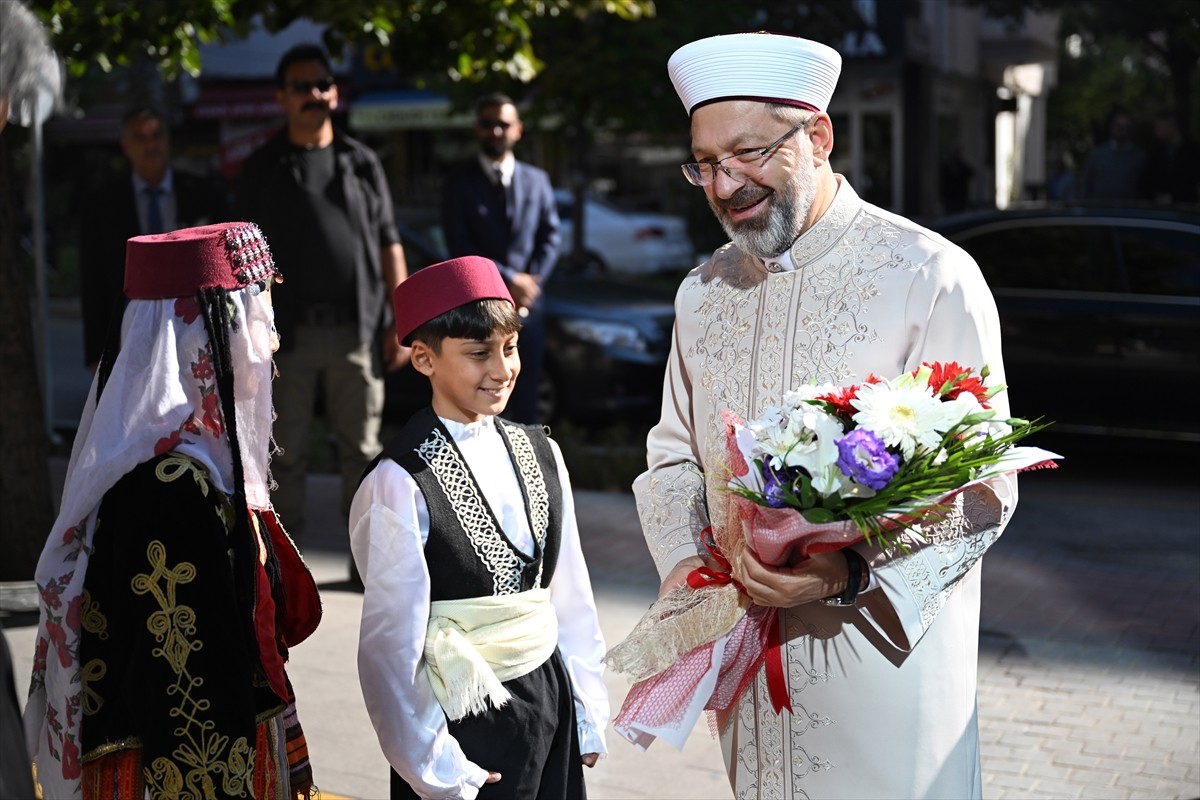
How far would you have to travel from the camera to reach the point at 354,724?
539 cm

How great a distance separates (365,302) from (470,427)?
3.62m

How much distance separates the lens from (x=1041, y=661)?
6.00 meters

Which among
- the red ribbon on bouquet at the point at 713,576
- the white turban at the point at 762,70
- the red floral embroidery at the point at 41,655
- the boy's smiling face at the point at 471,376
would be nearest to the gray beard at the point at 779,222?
the white turban at the point at 762,70

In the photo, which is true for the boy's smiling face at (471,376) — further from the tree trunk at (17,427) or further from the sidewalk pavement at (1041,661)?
the tree trunk at (17,427)

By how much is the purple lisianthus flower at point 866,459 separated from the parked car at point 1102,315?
25.0 feet

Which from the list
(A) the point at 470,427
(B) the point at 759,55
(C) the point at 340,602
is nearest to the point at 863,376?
(B) the point at 759,55

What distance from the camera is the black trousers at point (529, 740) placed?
331 centimetres

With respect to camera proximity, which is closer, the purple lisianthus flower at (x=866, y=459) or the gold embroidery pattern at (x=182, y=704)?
the purple lisianthus flower at (x=866, y=459)

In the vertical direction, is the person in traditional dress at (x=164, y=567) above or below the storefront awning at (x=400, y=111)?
below

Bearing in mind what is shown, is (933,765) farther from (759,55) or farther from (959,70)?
(959,70)

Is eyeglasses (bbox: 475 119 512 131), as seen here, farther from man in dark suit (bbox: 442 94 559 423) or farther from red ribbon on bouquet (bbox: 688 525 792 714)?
red ribbon on bouquet (bbox: 688 525 792 714)

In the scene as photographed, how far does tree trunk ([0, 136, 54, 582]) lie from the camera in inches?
278

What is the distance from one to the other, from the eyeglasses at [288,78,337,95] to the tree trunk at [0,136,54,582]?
1.44 meters

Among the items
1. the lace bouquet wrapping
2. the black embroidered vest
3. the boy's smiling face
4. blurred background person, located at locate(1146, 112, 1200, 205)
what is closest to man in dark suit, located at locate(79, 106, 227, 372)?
the boy's smiling face
